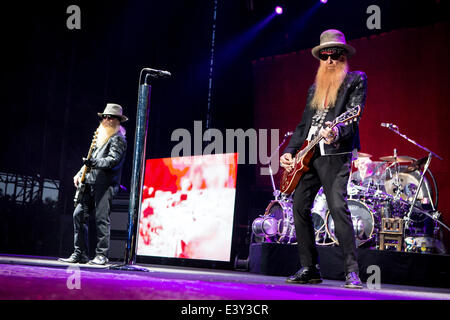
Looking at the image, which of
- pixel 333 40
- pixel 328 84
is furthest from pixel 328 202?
pixel 333 40

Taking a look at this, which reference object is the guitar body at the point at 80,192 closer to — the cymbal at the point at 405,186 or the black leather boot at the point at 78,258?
the black leather boot at the point at 78,258

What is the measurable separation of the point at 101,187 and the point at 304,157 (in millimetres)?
2596

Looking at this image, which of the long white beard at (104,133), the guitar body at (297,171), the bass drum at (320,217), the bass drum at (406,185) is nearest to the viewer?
the guitar body at (297,171)

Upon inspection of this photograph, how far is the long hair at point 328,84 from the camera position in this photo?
3553mm

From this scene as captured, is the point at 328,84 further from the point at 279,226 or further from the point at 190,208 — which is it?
the point at 190,208

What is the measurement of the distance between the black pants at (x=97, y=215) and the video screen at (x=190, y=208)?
1687 millimetres

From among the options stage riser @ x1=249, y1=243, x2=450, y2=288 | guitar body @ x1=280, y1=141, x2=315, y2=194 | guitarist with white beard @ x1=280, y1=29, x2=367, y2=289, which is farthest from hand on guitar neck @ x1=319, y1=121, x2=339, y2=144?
stage riser @ x1=249, y1=243, x2=450, y2=288

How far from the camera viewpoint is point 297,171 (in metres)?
3.55

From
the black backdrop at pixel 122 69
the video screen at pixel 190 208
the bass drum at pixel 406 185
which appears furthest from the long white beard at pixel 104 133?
the bass drum at pixel 406 185

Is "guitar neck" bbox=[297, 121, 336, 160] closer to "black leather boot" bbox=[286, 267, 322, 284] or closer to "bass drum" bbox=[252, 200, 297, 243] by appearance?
"black leather boot" bbox=[286, 267, 322, 284]

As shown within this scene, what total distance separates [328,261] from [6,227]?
225 inches

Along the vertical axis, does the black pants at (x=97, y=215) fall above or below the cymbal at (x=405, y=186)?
below

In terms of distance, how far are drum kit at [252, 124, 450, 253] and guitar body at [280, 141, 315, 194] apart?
7.16ft
